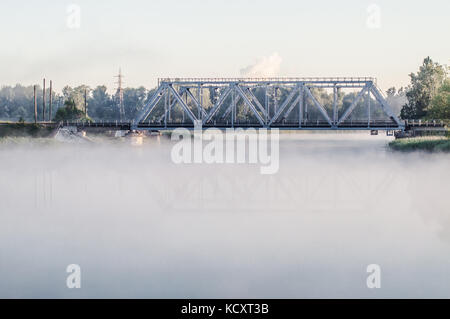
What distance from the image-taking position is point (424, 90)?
126 meters

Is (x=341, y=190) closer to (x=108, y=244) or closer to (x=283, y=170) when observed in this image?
(x=283, y=170)

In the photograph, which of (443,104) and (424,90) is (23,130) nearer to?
(443,104)

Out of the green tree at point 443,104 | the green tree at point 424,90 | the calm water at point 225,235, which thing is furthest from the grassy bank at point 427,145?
the green tree at point 424,90

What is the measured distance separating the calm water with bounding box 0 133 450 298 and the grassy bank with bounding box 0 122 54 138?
132 ft

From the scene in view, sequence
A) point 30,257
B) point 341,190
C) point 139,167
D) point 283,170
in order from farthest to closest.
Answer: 1. point 139,167
2. point 283,170
3. point 341,190
4. point 30,257

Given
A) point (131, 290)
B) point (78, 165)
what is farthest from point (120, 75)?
point (131, 290)

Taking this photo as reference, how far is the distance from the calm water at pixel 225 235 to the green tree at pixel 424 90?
67591 mm

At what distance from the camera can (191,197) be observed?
46562mm

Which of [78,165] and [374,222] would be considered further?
[78,165]

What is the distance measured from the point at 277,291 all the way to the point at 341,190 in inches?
1170

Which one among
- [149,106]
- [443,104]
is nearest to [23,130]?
[149,106]

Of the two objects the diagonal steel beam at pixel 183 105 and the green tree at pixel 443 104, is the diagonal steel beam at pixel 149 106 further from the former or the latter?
the green tree at pixel 443 104

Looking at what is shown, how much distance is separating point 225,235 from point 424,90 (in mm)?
105765

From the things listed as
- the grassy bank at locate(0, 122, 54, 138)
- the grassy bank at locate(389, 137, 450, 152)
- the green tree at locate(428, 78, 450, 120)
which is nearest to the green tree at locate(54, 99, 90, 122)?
the grassy bank at locate(0, 122, 54, 138)
